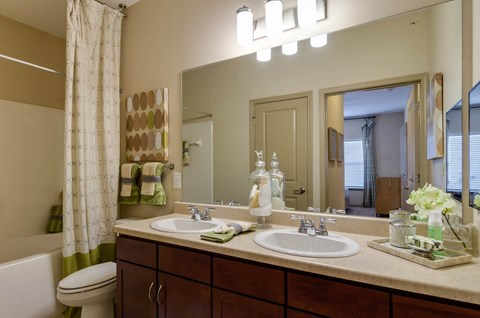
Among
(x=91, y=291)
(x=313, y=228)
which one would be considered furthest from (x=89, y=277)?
(x=313, y=228)

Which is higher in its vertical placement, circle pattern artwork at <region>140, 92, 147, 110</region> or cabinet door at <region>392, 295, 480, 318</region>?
circle pattern artwork at <region>140, 92, 147, 110</region>

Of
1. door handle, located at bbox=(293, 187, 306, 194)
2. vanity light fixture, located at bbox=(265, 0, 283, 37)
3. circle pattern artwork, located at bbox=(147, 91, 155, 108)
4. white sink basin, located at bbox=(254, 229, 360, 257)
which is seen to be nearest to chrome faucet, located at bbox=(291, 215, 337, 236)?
white sink basin, located at bbox=(254, 229, 360, 257)

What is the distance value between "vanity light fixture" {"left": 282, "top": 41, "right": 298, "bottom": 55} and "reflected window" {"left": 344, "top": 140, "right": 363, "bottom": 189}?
2.11 ft

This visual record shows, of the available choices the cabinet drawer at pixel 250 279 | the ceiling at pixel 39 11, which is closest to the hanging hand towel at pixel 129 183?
the cabinet drawer at pixel 250 279

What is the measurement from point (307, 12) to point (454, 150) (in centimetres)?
103

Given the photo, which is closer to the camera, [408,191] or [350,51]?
[408,191]

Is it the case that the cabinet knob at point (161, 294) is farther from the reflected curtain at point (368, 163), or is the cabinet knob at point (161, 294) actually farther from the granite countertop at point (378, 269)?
the reflected curtain at point (368, 163)

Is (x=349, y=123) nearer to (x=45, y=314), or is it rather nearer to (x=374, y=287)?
(x=374, y=287)

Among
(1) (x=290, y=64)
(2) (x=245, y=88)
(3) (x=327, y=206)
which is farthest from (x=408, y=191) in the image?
(2) (x=245, y=88)

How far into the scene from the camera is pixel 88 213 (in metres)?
2.04

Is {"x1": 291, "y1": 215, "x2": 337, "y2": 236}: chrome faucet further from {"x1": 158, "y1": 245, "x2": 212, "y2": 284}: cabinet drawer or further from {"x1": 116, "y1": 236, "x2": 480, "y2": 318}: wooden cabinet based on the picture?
{"x1": 158, "y1": 245, "x2": 212, "y2": 284}: cabinet drawer

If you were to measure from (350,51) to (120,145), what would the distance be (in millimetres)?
2003

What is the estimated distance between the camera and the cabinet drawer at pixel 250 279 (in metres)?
1.07

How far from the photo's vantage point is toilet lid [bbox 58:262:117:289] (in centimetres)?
163
